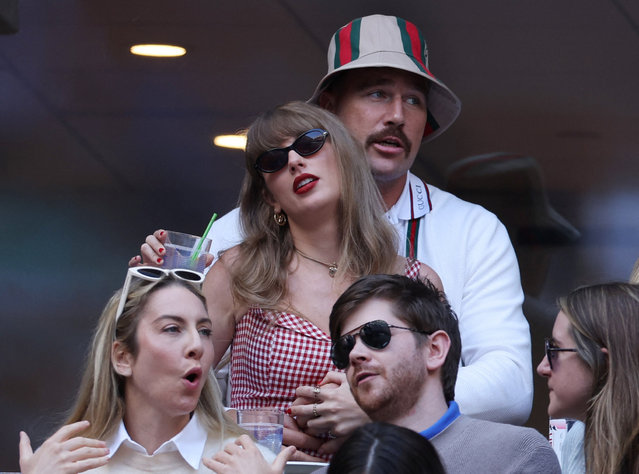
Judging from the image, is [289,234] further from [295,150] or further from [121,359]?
[121,359]

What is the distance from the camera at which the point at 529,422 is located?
17.2ft

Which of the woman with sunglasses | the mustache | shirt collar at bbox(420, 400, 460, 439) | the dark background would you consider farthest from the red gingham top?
the dark background

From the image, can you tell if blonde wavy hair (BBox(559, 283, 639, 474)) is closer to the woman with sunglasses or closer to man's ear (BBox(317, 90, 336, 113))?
the woman with sunglasses

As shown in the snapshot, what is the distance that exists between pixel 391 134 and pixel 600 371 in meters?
1.34

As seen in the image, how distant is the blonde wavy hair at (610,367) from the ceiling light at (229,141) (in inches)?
103

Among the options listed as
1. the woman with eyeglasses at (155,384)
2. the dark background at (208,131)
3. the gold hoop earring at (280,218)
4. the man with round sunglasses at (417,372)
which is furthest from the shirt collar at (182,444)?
the dark background at (208,131)

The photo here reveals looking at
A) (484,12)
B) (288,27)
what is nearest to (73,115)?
(288,27)

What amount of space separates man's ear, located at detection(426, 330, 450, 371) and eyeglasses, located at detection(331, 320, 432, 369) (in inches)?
0.9

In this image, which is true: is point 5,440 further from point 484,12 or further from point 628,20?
point 628,20

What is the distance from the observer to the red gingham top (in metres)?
3.39

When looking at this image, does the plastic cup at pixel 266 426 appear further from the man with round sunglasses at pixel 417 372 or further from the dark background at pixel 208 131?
the dark background at pixel 208 131

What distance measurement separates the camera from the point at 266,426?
119 inches

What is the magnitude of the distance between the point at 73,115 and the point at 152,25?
56cm

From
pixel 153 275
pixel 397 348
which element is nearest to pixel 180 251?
pixel 153 275
